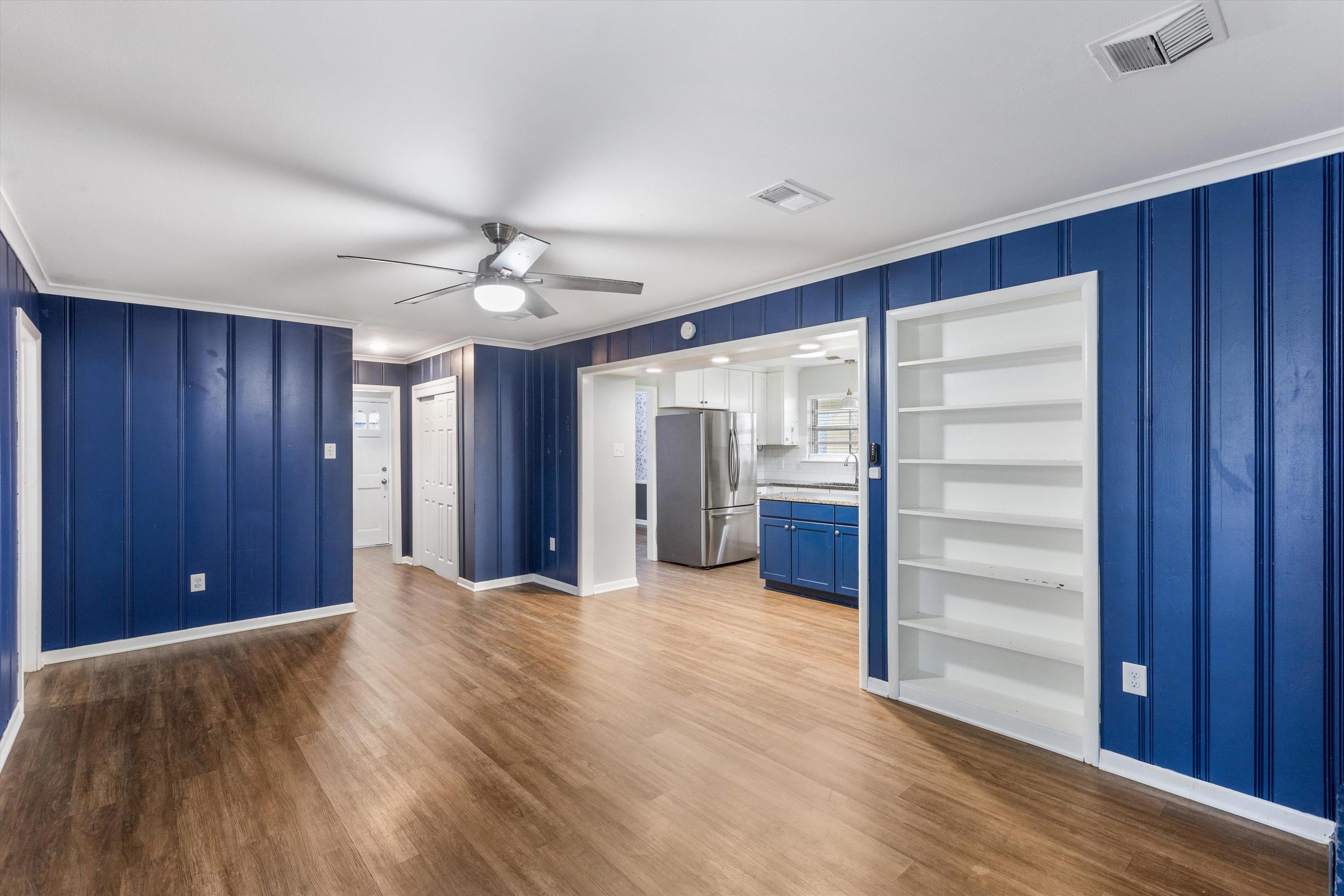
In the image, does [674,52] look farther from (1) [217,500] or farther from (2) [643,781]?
(1) [217,500]

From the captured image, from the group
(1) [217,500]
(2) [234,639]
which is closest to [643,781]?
(2) [234,639]

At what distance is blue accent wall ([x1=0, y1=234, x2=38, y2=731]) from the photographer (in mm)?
2852

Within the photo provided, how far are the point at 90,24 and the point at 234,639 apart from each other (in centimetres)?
428

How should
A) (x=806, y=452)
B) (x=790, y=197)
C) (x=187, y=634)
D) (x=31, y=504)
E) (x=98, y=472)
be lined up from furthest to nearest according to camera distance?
(x=806, y=452)
(x=187, y=634)
(x=98, y=472)
(x=31, y=504)
(x=790, y=197)

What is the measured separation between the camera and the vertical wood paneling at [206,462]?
4.64 metres

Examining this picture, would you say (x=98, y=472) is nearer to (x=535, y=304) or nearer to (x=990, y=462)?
(x=535, y=304)

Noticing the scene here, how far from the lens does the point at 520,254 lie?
9.03 feet

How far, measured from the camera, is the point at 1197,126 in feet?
7.00

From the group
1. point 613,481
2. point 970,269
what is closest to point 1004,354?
point 970,269

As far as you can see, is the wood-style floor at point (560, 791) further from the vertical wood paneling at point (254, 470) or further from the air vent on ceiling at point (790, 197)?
the air vent on ceiling at point (790, 197)

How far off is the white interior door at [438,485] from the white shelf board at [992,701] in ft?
15.0

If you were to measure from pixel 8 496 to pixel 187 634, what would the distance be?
203 centimetres

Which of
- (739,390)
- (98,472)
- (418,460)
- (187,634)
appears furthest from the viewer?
(739,390)

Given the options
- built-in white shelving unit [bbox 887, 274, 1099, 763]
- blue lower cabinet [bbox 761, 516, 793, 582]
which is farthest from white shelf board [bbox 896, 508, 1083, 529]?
blue lower cabinet [bbox 761, 516, 793, 582]
